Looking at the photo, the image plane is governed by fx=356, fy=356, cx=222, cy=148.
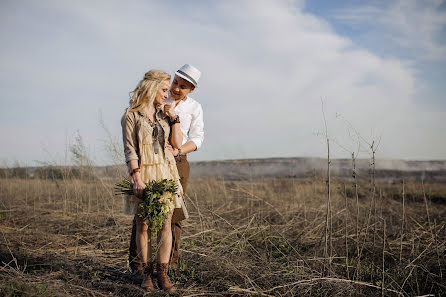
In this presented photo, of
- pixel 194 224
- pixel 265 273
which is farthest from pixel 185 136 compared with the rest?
pixel 194 224

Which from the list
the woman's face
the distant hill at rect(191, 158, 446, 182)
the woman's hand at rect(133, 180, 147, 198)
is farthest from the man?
the distant hill at rect(191, 158, 446, 182)

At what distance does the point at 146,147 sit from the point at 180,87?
2.50 feet

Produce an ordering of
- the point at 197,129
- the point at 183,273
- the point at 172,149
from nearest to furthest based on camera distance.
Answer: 1. the point at 172,149
2. the point at 183,273
3. the point at 197,129

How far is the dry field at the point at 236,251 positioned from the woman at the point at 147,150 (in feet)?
0.91

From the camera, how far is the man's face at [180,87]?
3340mm

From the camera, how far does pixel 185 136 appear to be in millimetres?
3574

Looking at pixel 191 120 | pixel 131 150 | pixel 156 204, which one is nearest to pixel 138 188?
pixel 156 204

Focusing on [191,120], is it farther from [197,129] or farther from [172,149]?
[172,149]

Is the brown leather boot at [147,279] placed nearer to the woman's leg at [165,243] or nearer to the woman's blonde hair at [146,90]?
the woman's leg at [165,243]

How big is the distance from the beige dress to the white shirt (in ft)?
1.64

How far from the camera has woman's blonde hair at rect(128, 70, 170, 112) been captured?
289cm

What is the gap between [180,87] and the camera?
337cm

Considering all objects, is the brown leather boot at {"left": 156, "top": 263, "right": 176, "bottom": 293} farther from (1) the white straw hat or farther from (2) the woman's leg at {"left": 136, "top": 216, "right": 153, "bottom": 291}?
(1) the white straw hat

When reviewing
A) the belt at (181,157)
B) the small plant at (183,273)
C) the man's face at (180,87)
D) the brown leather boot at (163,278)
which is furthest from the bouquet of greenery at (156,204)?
the man's face at (180,87)
